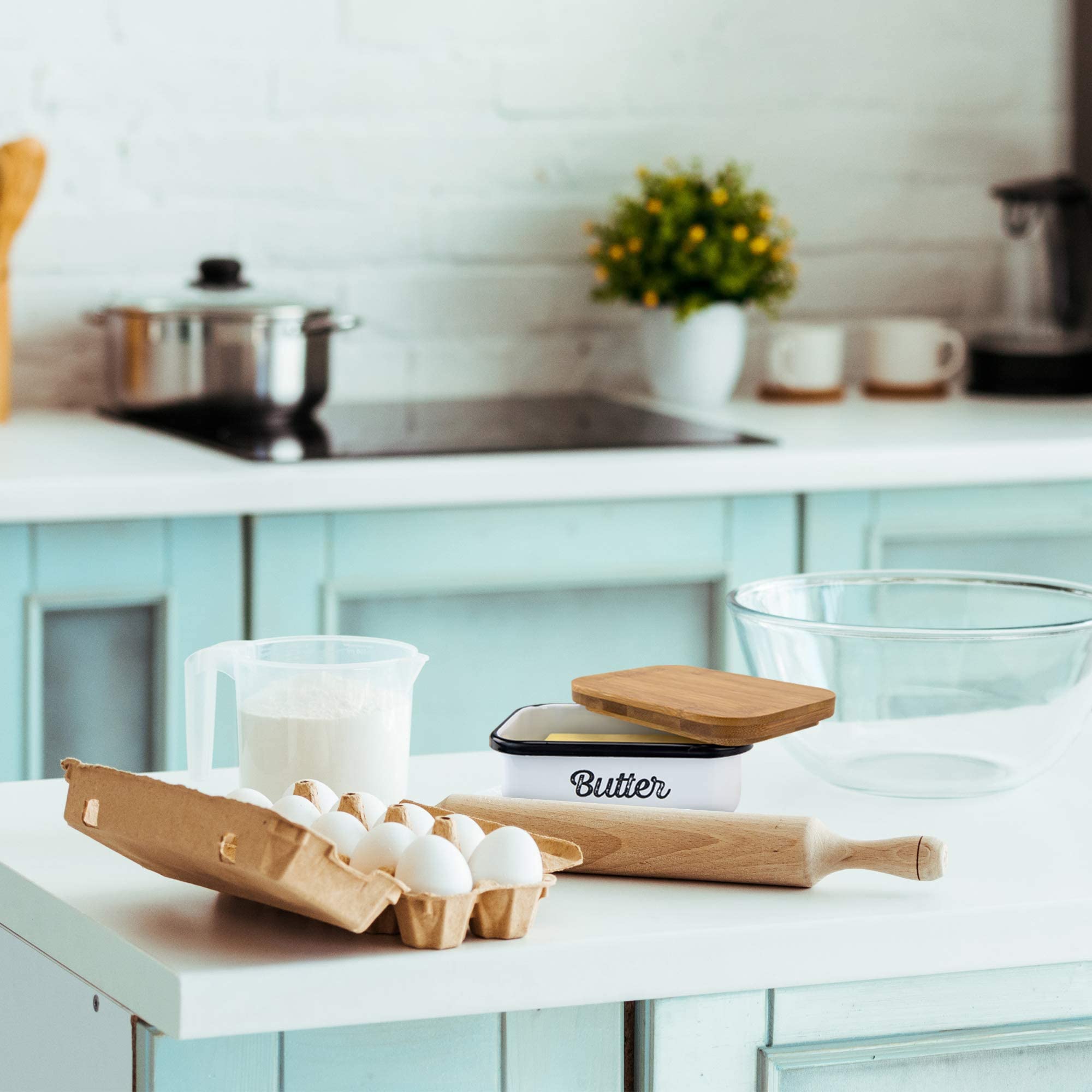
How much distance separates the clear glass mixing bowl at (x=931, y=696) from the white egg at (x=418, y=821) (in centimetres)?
28

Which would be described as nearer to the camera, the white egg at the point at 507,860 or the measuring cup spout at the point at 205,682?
the white egg at the point at 507,860

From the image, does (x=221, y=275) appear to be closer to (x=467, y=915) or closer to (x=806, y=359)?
(x=806, y=359)

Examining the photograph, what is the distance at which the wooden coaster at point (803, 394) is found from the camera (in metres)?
2.74

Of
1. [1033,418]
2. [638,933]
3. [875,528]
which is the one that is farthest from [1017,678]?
[1033,418]

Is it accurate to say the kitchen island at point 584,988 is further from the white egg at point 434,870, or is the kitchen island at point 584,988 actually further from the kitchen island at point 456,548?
the kitchen island at point 456,548

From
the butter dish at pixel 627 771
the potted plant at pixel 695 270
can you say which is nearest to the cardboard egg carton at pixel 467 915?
the butter dish at pixel 627 771

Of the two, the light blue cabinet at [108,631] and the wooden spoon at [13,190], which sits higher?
the wooden spoon at [13,190]

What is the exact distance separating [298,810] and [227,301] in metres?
1.54

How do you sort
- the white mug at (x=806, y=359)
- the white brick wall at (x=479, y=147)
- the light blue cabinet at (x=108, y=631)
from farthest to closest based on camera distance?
the white mug at (x=806, y=359) → the white brick wall at (x=479, y=147) → the light blue cabinet at (x=108, y=631)

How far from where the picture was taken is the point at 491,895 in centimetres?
83

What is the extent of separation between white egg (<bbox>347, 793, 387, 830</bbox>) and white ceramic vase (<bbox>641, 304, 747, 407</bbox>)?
69.7 inches

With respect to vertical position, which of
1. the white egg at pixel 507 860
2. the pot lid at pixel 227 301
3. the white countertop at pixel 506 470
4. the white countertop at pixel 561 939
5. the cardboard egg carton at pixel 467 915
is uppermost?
the pot lid at pixel 227 301

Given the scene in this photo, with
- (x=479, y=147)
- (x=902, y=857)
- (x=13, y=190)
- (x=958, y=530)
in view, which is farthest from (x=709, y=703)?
(x=479, y=147)

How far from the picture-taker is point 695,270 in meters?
2.60
